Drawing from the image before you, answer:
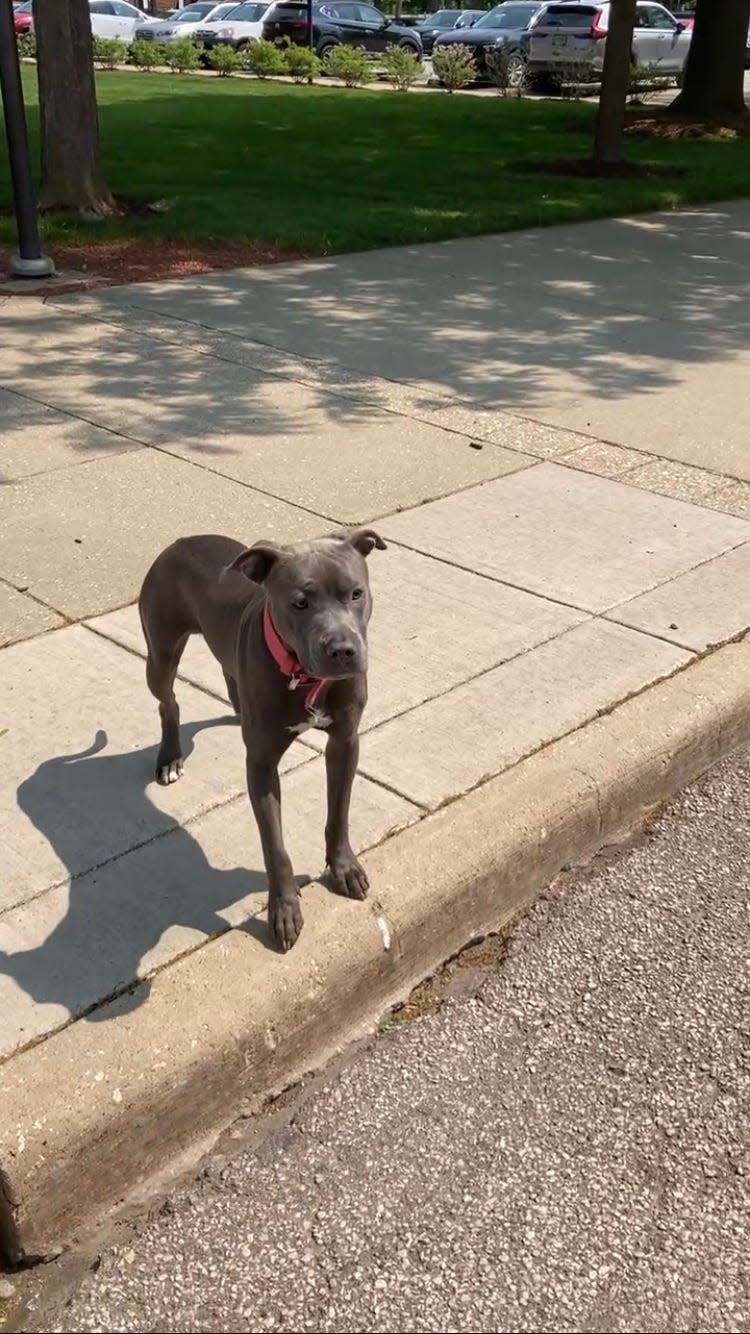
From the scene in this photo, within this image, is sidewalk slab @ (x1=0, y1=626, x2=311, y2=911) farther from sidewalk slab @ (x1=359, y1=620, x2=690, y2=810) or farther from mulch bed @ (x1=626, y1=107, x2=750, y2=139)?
mulch bed @ (x1=626, y1=107, x2=750, y2=139)

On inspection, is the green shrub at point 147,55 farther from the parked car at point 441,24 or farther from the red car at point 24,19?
Answer: the parked car at point 441,24

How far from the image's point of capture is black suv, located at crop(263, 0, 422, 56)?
125ft

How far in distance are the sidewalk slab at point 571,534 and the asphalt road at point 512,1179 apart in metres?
2.00

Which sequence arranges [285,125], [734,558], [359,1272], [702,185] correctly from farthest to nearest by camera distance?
1. [285,125]
2. [702,185]
3. [734,558]
4. [359,1272]

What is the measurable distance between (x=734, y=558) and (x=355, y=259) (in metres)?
6.69

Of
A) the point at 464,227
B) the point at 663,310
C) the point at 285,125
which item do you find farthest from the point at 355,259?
the point at 285,125

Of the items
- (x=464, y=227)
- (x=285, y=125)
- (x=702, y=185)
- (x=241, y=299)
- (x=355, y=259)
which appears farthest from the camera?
(x=285, y=125)

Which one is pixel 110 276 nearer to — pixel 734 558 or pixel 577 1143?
pixel 734 558

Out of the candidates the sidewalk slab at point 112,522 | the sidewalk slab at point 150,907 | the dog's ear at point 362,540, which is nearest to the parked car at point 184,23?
the sidewalk slab at point 112,522

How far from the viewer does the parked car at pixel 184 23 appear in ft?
128

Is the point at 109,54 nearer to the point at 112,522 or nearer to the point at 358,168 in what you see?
the point at 358,168

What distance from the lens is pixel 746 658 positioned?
4609 mm

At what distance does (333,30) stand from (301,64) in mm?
7112

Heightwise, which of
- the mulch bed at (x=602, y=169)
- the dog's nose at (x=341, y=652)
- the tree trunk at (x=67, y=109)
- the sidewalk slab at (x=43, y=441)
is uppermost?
the tree trunk at (x=67, y=109)
